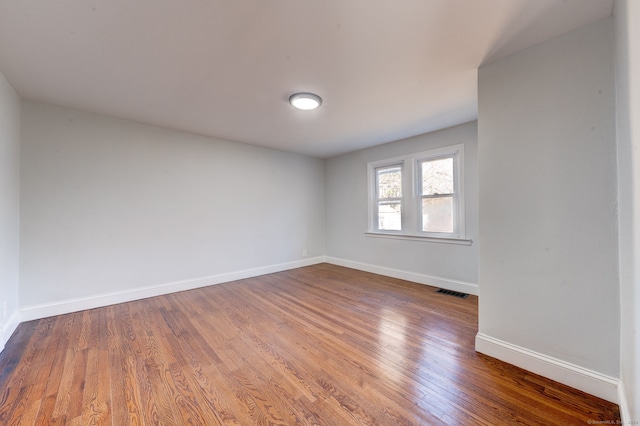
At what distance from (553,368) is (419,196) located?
108 inches

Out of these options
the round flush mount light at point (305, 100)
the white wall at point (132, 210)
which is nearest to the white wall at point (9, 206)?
the white wall at point (132, 210)

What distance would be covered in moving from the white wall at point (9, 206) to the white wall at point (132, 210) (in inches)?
4.6

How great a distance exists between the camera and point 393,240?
4441mm

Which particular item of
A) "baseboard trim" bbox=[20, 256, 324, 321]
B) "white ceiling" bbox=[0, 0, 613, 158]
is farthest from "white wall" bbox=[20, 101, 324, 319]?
"white ceiling" bbox=[0, 0, 613, 158]

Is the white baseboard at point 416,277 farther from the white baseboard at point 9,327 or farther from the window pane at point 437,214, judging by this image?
the white baseboard at point 9,327

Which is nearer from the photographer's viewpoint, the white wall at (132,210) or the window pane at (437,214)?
the white wall at (132,210)

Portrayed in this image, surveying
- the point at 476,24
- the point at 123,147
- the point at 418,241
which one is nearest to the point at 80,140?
the point at 123,147

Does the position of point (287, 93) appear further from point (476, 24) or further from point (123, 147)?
point (123, 147)

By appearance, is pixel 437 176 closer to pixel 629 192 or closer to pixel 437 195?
pixel 437 195

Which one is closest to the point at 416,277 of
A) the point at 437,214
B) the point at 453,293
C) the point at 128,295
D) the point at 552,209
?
the point at 453,293

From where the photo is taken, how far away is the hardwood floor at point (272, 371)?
4.75ft

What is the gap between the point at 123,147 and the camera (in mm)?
3299

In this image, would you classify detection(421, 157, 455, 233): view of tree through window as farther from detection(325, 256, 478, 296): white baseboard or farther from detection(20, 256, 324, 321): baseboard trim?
detection(20, 256, 324, 321): baseboard trim

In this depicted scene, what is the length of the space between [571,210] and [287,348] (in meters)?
2.36
